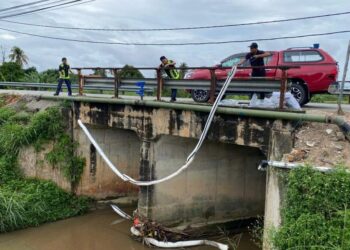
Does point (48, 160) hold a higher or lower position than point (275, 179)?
lower

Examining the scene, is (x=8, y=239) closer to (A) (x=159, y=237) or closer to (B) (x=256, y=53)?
(A) (x=159, y=237)

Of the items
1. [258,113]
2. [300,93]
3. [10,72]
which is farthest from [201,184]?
[10,72]

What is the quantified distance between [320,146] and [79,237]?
7505mm

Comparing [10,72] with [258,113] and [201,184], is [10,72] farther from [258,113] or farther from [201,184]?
[258,113]

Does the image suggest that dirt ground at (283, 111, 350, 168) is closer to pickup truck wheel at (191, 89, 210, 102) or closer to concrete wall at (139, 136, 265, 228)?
pickup truck wheel at (191, 89, 210, 102)

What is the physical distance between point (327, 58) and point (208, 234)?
A: 5.70 metres

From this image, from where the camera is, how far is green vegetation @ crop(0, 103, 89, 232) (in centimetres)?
1350

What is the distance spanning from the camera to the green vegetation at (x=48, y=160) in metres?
13.5

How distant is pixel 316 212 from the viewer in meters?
6.67

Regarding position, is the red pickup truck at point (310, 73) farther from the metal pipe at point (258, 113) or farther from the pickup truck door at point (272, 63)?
the metal pipe at point (258, 113)

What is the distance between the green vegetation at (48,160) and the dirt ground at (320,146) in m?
8.40

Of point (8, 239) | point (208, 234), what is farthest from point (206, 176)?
point (8, 239)

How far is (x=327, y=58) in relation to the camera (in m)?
10.9

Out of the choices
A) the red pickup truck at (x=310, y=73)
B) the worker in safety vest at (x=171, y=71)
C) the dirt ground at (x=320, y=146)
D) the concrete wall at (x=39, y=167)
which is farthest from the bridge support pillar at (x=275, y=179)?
the concrete wall at (x=39, y=167)
